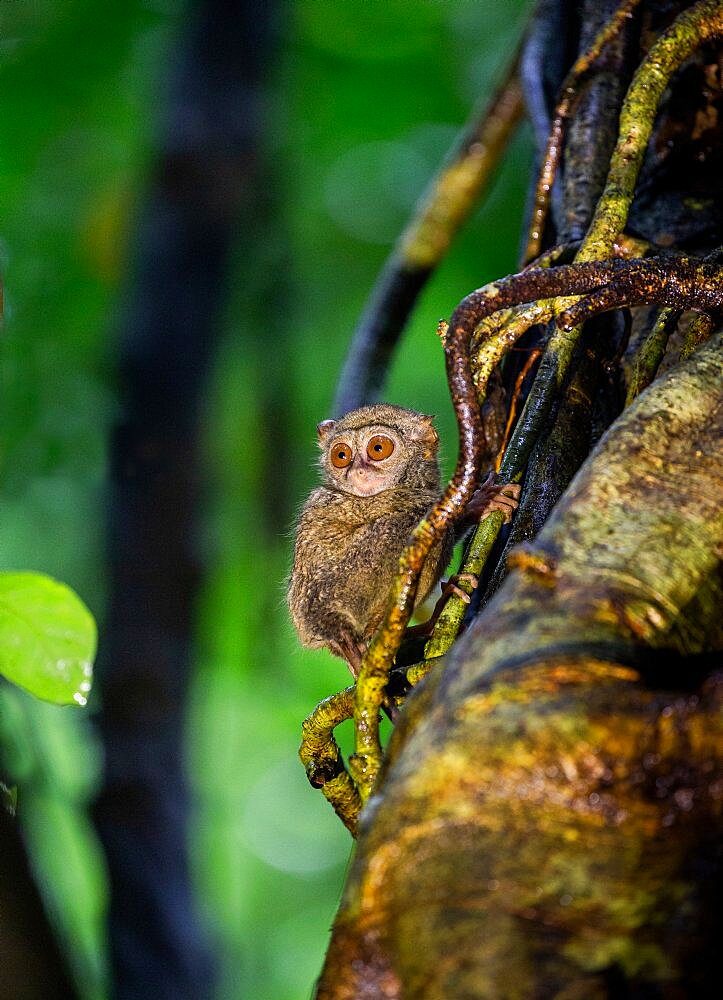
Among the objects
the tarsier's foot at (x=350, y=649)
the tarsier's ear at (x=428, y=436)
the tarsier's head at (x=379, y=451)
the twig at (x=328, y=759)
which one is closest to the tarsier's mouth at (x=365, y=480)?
the tarsier's head at (x=379, y=451)

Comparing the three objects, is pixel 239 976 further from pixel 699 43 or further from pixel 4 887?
pixel 699 43

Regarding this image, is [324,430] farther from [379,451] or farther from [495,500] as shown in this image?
[495,500]

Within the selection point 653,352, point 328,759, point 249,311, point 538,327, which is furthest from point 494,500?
point 249,311

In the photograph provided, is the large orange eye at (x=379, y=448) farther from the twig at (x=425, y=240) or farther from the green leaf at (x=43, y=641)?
the green leaf at (x=43, y=641)

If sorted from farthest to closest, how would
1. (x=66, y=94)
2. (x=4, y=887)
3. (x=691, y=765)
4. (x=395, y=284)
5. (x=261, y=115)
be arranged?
(x=66, y=94) < (x=261, y=115) < (x=395, y=284) < (x=4, y=887) < (x=691, y=765)

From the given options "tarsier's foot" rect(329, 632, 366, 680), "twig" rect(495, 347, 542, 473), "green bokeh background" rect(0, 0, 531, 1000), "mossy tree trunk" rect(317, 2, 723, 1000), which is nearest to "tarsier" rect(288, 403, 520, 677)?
"tarsier's foot" rect(329, 632, 366, 680)

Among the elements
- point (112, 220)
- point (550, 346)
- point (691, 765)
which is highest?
point (112, 220)

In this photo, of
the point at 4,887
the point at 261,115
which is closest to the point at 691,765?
the point at 4,887
